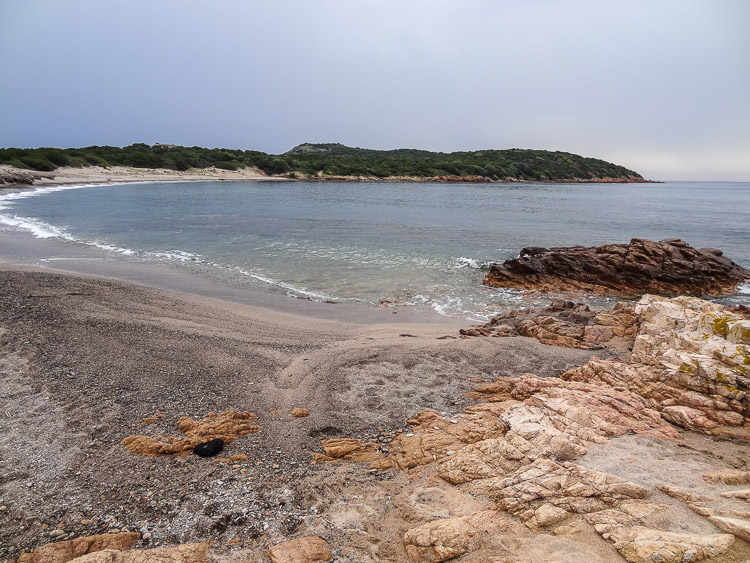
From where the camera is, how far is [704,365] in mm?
5387

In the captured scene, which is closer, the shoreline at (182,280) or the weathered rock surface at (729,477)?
the weathered rock surface at (729,477)

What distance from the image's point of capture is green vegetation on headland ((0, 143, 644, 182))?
63413 mm

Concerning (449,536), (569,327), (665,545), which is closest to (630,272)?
(569,327)

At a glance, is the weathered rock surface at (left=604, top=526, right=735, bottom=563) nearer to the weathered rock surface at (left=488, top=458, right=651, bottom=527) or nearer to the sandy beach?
the weathered rock surface at (left=488, top=458, right=651, bottom=527)

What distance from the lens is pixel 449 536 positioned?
3.17 metres

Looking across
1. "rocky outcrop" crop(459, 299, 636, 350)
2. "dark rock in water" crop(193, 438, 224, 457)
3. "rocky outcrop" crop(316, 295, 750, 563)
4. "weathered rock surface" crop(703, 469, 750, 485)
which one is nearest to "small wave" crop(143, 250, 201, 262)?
"rocky outcrop" crop(459, 299, 636, 350)

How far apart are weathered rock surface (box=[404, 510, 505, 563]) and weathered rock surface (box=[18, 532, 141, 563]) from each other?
227 cm

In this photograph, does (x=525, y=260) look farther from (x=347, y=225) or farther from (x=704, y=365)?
(x=347, y=225)

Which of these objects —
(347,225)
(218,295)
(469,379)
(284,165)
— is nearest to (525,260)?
(469,379)

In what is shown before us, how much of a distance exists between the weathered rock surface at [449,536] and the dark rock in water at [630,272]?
37.3 ft

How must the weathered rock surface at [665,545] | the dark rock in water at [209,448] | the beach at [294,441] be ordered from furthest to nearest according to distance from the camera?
the dark rock in water at [209,448], the beach at [294,441], the weathered rock surface at [665,545]

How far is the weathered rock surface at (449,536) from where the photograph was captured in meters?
3.06

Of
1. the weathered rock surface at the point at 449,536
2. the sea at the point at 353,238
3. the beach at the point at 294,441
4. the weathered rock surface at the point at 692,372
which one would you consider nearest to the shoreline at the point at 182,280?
the sea at the point at 353,238

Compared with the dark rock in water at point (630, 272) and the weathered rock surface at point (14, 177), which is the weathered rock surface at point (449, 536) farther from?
the weathered rock surface at point (14, 177)
